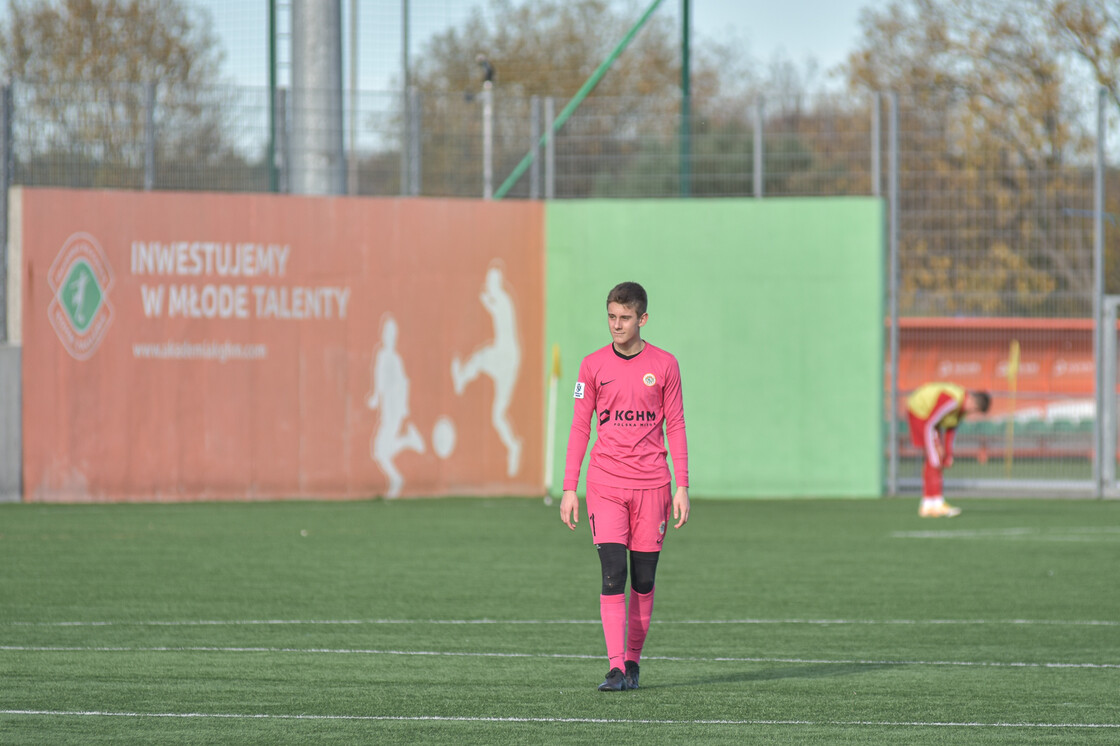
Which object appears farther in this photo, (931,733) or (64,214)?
(64,214)

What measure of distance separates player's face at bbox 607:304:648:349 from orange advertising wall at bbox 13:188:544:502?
12982 millimetres

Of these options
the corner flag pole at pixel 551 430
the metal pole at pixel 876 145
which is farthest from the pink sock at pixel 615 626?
the metal pole at pixel 876 145

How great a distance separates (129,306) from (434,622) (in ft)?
35.3

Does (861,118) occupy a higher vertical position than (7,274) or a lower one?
higher

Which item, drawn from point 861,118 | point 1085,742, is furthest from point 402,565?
point 861,118

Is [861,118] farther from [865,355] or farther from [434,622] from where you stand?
[434,622]

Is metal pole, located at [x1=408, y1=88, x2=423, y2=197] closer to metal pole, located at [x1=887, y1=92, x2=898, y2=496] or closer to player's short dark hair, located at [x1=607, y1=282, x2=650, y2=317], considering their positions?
metal pole, located at [x1=887, y1=92, x2=898, y2=496]

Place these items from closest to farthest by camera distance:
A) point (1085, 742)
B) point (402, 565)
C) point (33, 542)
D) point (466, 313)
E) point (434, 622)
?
1. point (1085, 742)
2. point (434, 622)
3. point (402, 565)
4. point (33, 542)
5. point (466, 313)

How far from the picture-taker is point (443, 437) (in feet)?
66.9

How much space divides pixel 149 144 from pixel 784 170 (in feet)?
27.1

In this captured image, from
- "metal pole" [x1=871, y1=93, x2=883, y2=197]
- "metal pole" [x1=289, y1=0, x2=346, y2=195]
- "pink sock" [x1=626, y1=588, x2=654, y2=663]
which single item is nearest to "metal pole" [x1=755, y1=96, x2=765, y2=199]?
"metal pole" [x1=871, y1=93, x2=883, y2=197]

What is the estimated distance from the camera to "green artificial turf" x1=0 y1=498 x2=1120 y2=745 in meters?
6.66

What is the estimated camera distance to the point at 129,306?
63.2ft

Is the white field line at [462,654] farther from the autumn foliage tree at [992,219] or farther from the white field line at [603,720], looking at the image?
the autumn foliage tree at [992,219]
